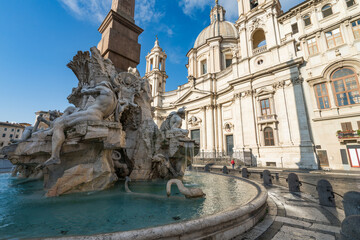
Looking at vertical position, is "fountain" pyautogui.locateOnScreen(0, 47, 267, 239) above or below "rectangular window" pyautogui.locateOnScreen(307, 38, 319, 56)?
below

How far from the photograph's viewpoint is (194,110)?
31.2m

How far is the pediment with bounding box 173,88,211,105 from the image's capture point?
30.0 meters

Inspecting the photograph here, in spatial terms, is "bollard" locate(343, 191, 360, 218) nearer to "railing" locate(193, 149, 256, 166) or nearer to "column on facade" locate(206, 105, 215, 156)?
"railing" locate(193, 149, 256, 166)

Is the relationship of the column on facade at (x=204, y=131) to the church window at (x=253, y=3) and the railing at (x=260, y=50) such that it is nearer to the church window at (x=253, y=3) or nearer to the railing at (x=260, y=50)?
the railing at (x=260, y=50)

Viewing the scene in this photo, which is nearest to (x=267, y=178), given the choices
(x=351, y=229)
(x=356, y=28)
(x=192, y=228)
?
(x=351, y=229)

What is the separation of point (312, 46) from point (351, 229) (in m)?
22.7

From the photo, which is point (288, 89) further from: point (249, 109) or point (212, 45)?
point (212, 45)

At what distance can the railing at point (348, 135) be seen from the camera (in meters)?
13.9

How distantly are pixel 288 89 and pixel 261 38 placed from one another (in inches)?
497

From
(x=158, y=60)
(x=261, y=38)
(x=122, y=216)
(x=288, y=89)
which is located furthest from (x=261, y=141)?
(x=158, y=60)

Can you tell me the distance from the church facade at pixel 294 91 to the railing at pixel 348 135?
0.20 ft

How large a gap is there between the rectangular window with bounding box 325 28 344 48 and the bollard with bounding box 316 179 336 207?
1953 centimetres

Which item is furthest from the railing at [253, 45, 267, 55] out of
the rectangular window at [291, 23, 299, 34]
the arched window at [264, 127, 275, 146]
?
the arched window at [264, 127, 275, 146]

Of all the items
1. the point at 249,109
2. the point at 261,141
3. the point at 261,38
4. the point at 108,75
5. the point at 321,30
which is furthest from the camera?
the point at 261,38
